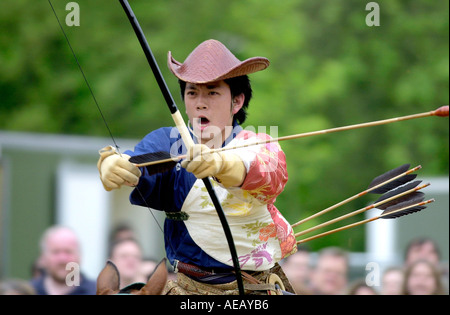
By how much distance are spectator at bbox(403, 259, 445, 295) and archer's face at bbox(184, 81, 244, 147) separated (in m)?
3.18

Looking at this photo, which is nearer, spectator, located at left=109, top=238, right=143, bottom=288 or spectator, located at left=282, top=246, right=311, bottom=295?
spectator, located at left=109, top=238, right=143, bottom=288

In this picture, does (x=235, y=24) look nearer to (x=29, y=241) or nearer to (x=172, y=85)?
(x=172, y=85)

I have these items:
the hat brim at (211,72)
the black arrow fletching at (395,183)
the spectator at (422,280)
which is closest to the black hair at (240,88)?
the hat brim at (211,72)

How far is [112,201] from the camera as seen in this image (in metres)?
10.3

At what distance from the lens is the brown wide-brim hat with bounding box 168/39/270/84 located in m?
4.02

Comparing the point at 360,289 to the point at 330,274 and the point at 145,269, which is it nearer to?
the point at 330,274

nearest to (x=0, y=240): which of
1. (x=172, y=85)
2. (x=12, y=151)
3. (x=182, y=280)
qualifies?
(x=12, y=151)

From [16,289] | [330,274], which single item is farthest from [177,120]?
[330,274]

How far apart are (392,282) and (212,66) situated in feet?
12.2

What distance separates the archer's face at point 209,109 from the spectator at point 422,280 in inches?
125

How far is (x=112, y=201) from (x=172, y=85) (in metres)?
2.45

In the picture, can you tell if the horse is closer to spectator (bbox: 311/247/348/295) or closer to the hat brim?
the hat brim

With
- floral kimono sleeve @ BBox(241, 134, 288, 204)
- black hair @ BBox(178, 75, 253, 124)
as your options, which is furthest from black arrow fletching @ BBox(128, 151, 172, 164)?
black hair @ BBox(178, 75, 253, 124)

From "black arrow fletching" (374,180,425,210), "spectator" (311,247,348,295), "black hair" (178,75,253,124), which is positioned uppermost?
"spectator" (311,247,348,295)
